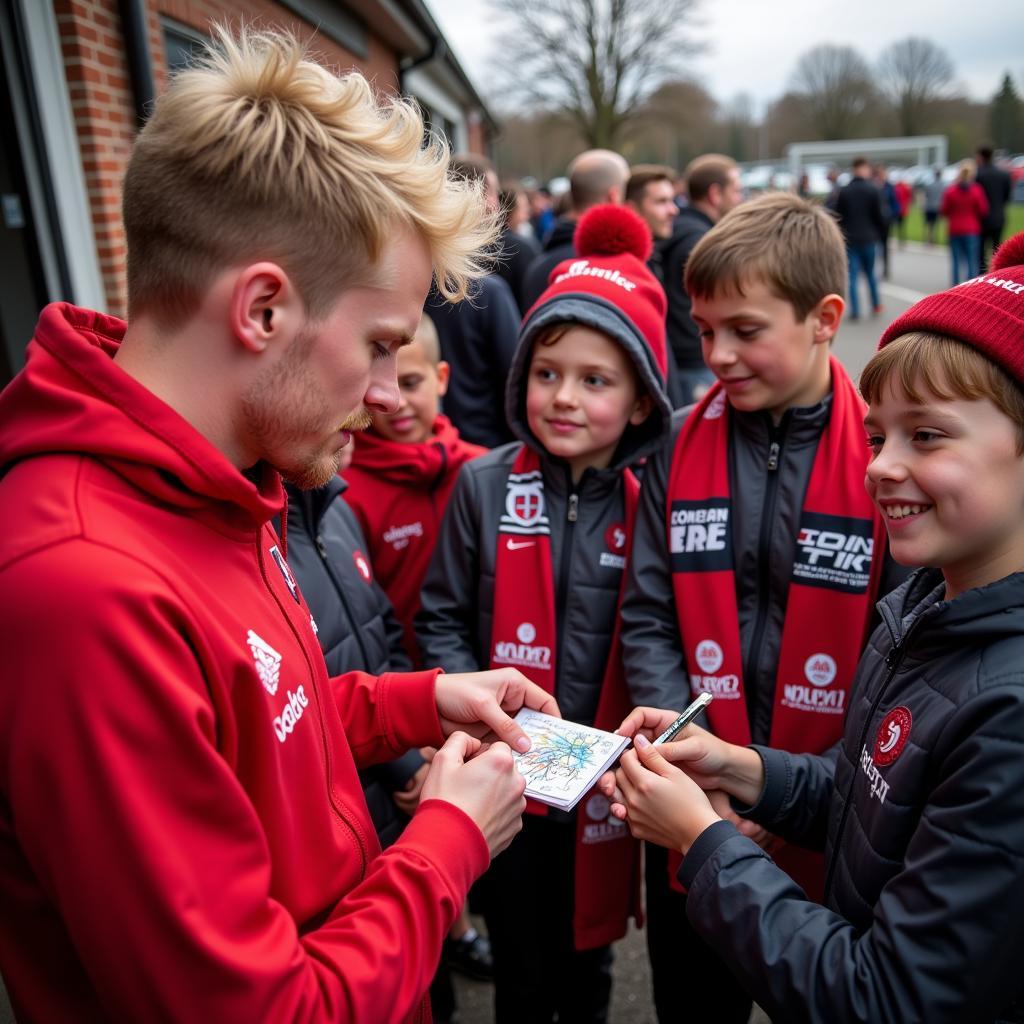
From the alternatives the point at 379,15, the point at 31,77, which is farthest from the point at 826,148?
the point at 31,77

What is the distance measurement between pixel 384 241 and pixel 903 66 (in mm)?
74998

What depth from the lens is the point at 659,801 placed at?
1676mm

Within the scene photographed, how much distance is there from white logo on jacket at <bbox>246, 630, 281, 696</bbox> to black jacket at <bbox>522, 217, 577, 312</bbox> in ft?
12.5

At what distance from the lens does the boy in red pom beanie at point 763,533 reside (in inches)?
84.0

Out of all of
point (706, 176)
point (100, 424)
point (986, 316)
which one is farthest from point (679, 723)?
point (706, 176)

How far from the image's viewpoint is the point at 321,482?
1328mm

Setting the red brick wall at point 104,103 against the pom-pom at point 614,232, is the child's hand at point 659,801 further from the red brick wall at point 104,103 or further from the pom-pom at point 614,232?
the red brick wall at point 104,103

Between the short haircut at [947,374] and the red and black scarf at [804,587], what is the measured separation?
2.12ft

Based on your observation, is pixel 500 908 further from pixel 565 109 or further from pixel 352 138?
pixel 565 109

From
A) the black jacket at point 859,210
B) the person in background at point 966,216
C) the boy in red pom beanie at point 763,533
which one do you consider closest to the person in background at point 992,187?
the person in background at point 966,216

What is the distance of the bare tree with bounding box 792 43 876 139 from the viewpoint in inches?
2404

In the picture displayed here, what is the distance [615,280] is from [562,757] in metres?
1.46

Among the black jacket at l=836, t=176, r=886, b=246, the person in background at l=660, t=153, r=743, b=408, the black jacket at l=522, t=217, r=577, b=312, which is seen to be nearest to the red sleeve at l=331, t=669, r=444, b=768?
the black jacket at l=522, t=217, r=577, b=312

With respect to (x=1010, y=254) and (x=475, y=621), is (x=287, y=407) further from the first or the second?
(x=475, y=621)
